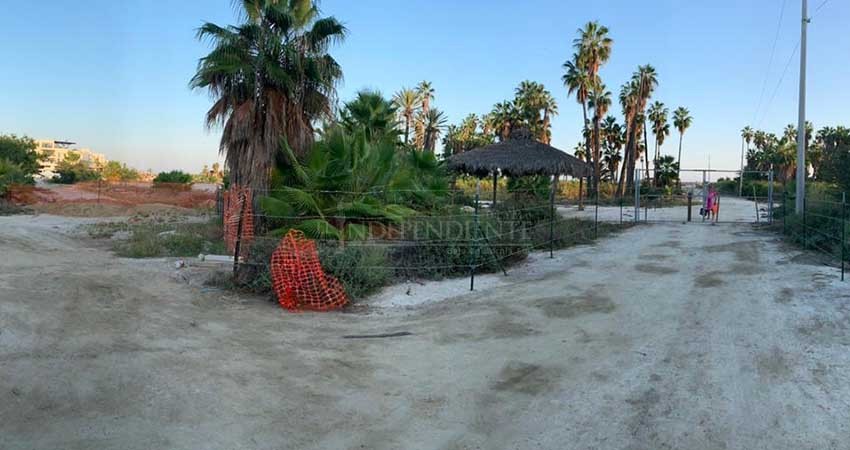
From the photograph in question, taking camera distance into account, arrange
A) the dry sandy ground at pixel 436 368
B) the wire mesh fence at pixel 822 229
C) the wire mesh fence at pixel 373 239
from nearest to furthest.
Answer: the dry sandy ground at pixel 436 368
the wire mesh fence at pixel 373 239
the wire mesh fence at pixel 822 229

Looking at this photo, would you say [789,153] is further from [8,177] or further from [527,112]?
[8,177]

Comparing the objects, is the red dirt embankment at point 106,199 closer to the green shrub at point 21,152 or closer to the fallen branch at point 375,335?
the green shrub at point 21,152

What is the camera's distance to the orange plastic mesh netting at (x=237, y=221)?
383 inches

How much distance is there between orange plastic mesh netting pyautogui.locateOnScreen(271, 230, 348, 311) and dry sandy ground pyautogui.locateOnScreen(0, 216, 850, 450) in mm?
371

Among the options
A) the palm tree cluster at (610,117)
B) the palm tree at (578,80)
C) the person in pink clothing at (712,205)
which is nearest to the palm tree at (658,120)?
the palm tree cluster at (610,117)

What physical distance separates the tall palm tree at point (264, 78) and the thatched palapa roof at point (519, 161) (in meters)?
6.71

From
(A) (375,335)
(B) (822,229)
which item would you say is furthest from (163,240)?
(B) (822,229)

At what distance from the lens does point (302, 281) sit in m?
8.59

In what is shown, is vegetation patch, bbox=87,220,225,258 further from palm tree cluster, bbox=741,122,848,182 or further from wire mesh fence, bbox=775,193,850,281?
palm tree cluster, bbox=741,122,848,182

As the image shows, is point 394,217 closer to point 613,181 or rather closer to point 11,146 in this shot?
point 11,146

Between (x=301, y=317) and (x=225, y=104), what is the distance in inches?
309

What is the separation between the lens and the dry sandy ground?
4.20 metres

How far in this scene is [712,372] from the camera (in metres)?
5.51

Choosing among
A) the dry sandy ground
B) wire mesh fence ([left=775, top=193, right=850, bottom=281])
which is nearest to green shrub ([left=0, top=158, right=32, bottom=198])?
the dry sandy ground
